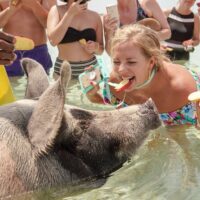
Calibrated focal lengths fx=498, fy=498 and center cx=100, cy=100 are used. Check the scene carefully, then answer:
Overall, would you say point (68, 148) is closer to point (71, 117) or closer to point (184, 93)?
point (71, 117)

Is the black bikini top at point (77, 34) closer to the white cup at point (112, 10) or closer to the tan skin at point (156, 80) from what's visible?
the white cup at point (112, 10)

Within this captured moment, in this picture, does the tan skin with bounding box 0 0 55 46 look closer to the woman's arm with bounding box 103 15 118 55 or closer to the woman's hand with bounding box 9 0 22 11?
the woman's hand with bounding box 9 0 22 11

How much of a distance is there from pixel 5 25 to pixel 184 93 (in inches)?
103

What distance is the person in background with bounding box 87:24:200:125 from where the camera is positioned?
11.7 ft

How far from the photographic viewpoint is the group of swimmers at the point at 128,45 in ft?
11.9

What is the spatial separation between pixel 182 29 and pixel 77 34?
7.10 feet

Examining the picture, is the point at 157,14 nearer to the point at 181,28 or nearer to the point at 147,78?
the point at 181,28

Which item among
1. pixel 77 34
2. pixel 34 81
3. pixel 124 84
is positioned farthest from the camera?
pixel 77 34

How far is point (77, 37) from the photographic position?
5.36m

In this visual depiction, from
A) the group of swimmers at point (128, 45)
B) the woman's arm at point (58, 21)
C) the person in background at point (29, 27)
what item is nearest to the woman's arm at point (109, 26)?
the group of swimmers at point (128, 45)

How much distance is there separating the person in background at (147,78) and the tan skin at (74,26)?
1.26 meters

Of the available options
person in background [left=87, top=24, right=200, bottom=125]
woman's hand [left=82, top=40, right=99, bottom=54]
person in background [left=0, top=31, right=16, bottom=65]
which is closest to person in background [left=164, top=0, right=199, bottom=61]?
woman's hand [left=82, top=40, right=99, bottom=54]

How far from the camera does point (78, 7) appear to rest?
4.95 m

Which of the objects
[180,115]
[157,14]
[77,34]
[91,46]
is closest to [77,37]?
[77,34]
